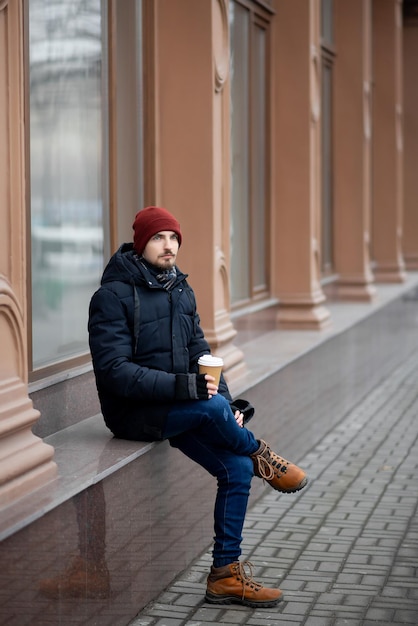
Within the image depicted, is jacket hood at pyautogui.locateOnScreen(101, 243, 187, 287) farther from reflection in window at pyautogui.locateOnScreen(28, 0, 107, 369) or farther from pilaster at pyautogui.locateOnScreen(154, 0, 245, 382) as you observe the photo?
pilaster at pyautogui.locateOnScreen(154, 0, 245, 382)

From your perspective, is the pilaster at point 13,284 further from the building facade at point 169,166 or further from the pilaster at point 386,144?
the pilaster at point 386,144

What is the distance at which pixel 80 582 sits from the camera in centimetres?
437

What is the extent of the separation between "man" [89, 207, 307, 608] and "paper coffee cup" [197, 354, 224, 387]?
26 millimetres

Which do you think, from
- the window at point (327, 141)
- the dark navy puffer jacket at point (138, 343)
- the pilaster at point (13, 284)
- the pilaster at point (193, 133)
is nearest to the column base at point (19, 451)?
the pilaster at point (13, 284)

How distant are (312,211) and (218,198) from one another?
10.8ft

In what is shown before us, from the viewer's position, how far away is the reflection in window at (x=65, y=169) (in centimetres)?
551


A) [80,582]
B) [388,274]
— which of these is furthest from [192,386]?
[388,274]

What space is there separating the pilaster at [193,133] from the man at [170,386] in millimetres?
1836

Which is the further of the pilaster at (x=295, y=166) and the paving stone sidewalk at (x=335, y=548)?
the pilaster at (x=295, y=166)

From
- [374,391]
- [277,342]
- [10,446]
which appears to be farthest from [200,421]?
[374,391]

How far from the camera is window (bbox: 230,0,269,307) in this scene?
362 inches

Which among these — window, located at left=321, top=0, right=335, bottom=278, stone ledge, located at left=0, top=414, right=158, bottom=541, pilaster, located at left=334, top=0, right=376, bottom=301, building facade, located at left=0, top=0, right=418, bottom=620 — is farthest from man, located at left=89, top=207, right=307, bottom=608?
pilaster, located at left=334, top=0, right=376, bottom=301

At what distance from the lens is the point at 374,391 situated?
37.4ft

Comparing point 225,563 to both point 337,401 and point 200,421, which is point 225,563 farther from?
point 337,401
